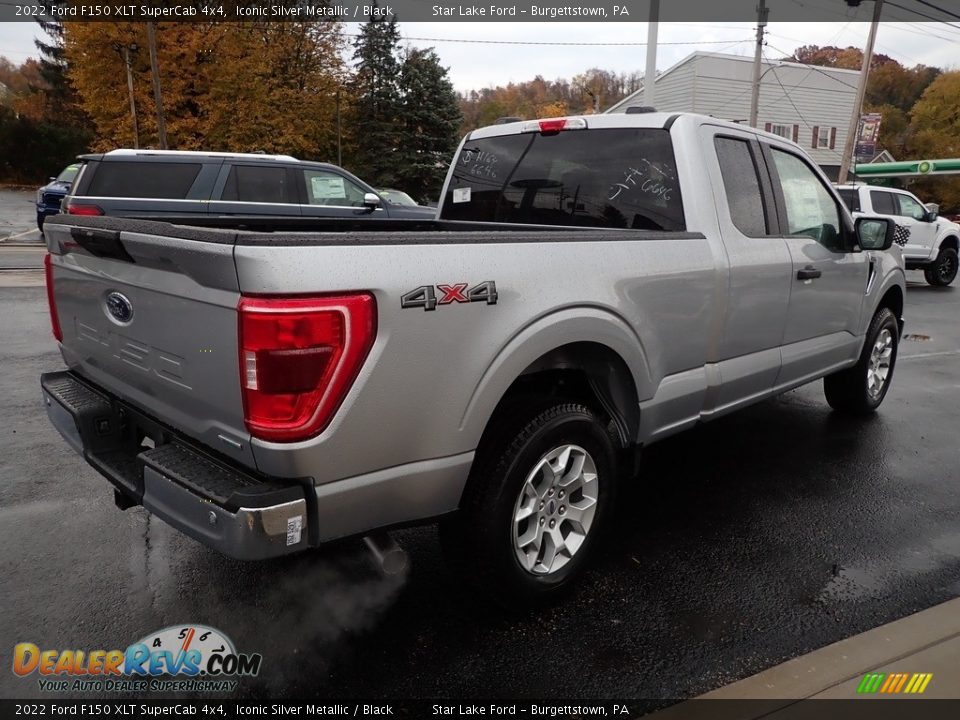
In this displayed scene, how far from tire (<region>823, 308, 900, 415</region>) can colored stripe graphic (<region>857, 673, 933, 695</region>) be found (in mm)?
3251

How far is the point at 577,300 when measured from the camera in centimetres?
271

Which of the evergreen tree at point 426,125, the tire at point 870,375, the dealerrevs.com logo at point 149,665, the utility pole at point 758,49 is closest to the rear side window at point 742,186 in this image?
the tire at point 870,375

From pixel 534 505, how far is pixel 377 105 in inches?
1632

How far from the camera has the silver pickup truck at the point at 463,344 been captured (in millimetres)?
2039

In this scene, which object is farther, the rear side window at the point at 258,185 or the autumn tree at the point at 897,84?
the autumn tree at the point at 897,84

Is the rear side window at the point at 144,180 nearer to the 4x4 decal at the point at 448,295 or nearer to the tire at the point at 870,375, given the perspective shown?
the tire at the point at 870,375

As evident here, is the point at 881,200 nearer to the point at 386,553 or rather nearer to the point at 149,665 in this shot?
the point at 386,553

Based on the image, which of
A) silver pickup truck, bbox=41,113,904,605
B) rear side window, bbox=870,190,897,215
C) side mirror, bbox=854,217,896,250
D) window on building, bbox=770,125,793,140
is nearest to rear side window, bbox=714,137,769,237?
silver pickup truck, bbox=41,113,904,605

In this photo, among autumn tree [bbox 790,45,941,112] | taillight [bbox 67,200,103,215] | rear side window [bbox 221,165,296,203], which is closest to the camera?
taillight [bbox 67,200,103,215]

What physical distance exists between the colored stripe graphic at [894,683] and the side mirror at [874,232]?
2987 mm

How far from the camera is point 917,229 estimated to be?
49.5ft

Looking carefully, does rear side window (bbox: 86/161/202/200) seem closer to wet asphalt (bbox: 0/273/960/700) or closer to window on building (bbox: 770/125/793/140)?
wet asphalt (bbox: 0/273/960/700)

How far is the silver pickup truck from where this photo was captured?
6.69 feet

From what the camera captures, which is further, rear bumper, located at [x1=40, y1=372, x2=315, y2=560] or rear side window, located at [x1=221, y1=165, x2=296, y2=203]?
rear side window, located at [x1=221, y1=165, x2=296, y2=203]
